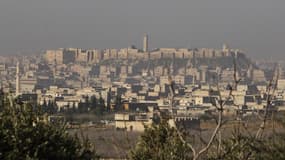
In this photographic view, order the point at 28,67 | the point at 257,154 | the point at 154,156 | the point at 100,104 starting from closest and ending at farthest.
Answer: the point at 257,154 → the point at 154,156 → the point at 100,104 → the point at 28,67

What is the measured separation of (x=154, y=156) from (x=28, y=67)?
10306 centimetres

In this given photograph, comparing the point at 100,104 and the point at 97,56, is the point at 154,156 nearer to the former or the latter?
the point at 100,104

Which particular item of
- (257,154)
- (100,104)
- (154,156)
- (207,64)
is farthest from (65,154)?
(207,64)

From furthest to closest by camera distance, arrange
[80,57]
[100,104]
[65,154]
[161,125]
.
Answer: [80,57]
[100,104]
[161,125]
[65,154]

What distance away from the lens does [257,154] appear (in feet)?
21.6

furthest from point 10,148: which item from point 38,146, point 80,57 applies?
point 80,57

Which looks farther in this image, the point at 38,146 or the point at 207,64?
the point at 207,64

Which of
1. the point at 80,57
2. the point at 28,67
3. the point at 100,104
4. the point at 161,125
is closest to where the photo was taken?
the point at 161,125

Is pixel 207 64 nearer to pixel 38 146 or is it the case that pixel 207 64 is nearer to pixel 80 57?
pixel 80 57

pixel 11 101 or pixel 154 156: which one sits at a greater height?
pixel 11 101

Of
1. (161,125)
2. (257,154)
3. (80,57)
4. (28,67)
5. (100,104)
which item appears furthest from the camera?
(80,57)

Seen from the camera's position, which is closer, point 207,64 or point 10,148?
point 10,148

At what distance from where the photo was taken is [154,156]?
7914 millimetres

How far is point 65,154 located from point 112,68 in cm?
10847
